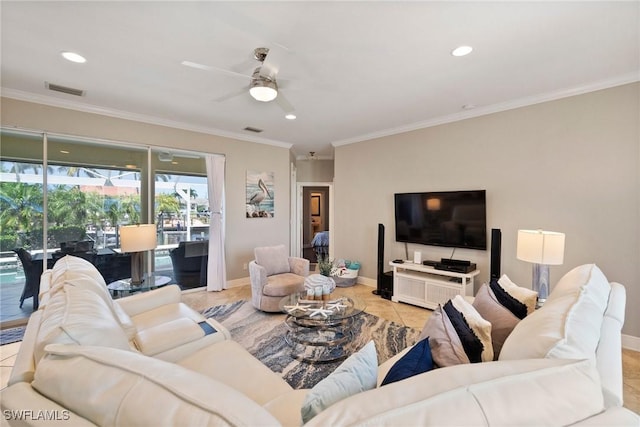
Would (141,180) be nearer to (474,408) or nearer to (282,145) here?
(282,145)

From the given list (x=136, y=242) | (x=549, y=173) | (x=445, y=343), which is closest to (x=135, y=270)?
(x=136, y=242)

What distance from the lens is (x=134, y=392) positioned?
0.70 metres

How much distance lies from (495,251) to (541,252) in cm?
94

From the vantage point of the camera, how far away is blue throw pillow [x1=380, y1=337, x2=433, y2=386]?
1044 millimetres

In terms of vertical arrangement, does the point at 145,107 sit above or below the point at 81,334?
above

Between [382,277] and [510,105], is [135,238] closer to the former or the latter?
[382,277]

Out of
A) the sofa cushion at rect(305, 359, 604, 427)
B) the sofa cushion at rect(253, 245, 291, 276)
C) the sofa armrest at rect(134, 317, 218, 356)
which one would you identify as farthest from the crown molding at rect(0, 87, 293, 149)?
the sofa cushion at rect(305, 359, 604, 427)

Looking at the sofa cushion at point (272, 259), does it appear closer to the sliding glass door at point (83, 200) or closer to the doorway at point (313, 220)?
the sliding glass door at point (83, 200)

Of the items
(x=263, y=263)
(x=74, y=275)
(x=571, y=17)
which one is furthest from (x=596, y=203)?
(x=74, y=275)

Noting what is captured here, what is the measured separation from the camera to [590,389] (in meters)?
0.74

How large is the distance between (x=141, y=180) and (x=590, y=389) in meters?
5.01

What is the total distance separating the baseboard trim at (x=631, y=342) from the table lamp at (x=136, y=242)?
16.8 feet

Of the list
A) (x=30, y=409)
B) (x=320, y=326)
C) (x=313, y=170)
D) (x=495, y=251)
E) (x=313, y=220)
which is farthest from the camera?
(x=313, y=220)

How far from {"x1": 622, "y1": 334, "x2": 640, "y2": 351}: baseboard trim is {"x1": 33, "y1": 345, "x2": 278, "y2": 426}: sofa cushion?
401 cm
